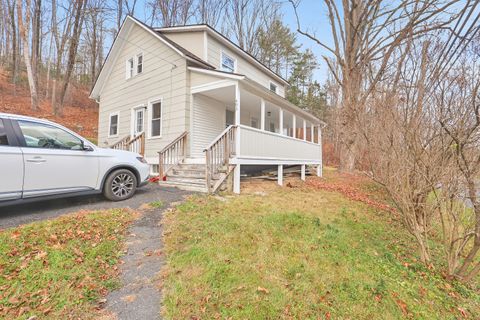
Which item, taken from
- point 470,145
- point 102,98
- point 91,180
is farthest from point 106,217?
point 102,98

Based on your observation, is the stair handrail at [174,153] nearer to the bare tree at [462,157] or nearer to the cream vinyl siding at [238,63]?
the cream vinyl siding at [238,63]

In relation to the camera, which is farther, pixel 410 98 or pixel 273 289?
pixel 410 98

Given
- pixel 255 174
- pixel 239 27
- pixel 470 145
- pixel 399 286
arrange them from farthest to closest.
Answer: pixel 239 27 → pixel 255 174 → pixel 399 286 → pixel 470 145

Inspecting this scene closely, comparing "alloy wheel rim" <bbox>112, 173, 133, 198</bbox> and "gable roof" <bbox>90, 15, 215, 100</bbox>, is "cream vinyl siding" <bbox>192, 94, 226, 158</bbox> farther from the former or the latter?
"alloy wheel rim" <bbox>112, 173, 133, 198</bbox>

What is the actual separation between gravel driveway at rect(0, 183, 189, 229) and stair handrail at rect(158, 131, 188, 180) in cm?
187

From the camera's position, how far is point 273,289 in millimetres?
2715

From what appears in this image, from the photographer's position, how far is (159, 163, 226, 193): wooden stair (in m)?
7.06

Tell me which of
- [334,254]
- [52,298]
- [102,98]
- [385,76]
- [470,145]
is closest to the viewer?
[52,298]

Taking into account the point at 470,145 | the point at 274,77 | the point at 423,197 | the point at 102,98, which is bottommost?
the point at 423,197

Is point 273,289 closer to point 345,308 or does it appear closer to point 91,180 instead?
point 345,308

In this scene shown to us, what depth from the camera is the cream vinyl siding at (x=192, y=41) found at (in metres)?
11.2

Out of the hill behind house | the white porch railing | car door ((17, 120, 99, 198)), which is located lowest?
car door ((17, 120, 99, 198))

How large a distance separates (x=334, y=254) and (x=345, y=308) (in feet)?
3.76

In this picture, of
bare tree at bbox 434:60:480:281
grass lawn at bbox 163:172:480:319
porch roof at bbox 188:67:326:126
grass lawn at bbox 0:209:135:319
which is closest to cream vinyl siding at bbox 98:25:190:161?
porch roof at bbox 188:67:326:126
